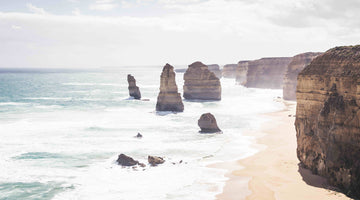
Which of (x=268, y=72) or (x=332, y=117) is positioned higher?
(x=268, y=72)

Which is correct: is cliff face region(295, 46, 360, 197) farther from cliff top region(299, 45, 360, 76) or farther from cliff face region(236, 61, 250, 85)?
cliff face region(236, 61, 250, 85)

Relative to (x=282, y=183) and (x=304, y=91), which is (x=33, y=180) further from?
(x=304, y=91)

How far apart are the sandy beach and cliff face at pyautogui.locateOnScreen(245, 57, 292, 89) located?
87190mm

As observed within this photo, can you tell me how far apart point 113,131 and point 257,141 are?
16.6 meters

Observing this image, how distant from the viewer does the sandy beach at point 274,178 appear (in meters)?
19.6

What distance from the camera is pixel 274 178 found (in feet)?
74.7

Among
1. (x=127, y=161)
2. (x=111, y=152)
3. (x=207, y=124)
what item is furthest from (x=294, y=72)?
(x=127, y=161)

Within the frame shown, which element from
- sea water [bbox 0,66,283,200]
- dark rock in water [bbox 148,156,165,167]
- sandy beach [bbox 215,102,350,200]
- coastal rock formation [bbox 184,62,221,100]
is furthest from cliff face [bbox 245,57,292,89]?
dark rock in water [bbox 148,156,165,167]

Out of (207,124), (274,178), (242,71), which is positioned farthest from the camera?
(242,71)

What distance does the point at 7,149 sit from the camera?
31.7 metres

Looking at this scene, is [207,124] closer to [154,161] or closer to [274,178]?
[154,161]

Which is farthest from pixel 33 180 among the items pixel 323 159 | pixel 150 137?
pixel 323 159

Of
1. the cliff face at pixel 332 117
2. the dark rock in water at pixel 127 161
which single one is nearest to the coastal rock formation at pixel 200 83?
the dark rock in water at pixel 127 161

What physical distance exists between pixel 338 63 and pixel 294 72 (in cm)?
6076
